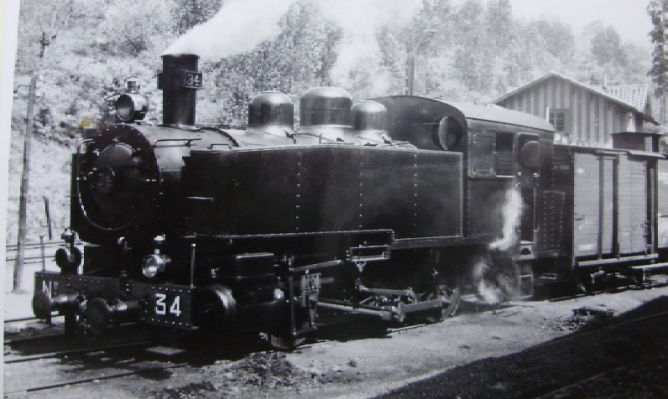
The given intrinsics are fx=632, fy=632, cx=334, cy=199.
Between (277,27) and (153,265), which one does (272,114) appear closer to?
(153,265)

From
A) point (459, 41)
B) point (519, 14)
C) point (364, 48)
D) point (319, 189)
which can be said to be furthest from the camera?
point (364, 48)

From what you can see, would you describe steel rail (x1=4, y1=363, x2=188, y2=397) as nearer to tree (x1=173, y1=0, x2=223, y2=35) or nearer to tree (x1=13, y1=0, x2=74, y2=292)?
tree (x1=13, y1=0, x2=74, y2=292)

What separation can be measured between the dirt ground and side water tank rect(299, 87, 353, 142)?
1.70 metres

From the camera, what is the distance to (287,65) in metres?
10.4

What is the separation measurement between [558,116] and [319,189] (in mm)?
4467

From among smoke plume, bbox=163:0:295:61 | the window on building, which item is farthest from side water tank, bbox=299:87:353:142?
the window on building

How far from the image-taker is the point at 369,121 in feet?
20.0

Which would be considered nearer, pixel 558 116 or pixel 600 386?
pixel 600 386

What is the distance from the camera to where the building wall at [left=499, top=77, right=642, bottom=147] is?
7117 millimetres

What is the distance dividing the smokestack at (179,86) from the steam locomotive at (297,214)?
12mm

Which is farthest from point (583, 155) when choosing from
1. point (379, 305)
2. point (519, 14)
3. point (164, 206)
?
point (164, 206)

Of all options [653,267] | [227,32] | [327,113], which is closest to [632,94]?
[327,113]

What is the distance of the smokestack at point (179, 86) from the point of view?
4980mm

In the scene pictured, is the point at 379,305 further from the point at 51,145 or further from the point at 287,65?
the point at 287,65
